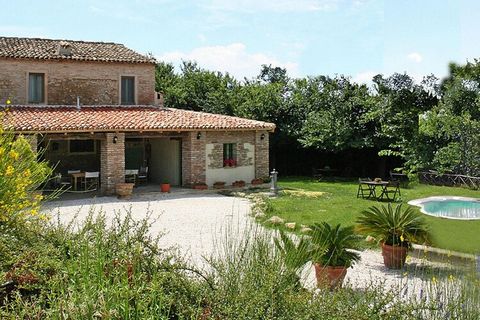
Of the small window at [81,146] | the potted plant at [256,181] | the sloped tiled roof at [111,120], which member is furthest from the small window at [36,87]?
the potted plant at [256,181]

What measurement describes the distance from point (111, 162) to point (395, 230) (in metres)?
10.8

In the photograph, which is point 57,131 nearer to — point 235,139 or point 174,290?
point 235,139

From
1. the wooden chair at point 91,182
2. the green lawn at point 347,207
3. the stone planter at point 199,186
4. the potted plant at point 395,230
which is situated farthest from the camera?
the stone planter at point 199,186

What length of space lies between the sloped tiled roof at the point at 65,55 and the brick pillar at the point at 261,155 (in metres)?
5.63

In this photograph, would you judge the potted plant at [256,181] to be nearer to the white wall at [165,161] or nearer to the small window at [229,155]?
the small window at [229,155]

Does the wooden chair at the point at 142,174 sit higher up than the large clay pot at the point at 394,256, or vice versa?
the wooden chair at the point at 142,174

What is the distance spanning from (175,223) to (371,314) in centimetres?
901

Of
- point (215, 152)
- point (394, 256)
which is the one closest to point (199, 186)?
point (215, 152)

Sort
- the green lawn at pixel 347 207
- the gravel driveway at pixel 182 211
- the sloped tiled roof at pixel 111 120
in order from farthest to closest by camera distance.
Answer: the sloped tiled roof at pixel 111 120
the gravel driveway at pixel 182 211
the green lawn at pixel 347 207

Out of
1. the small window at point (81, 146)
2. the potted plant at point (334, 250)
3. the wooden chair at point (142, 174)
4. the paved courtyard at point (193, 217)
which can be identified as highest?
the small window at point (81, 146)

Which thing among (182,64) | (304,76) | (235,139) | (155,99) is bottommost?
(235,139)

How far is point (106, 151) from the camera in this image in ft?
52.7

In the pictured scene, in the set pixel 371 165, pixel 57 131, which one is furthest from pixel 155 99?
pixel 371 165

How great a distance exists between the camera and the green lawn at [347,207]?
8250 mm
